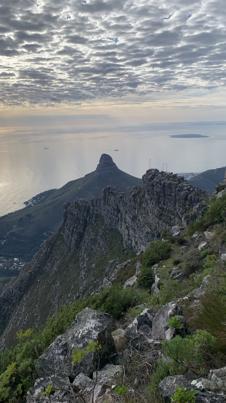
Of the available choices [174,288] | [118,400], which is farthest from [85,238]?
[118,400]

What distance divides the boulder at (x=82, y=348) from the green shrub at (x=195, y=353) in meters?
2.53

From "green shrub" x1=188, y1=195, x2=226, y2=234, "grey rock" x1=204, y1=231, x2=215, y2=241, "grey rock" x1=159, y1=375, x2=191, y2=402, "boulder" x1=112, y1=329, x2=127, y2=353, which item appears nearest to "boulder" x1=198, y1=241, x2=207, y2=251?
"grey rock" x1=204, y1=231, x2=215, y2=241

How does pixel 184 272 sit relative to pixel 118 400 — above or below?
below

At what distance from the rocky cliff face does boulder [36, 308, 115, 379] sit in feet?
169

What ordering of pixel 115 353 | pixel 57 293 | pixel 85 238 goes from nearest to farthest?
pixel 115 353
pixel 57 293
pixel 85 238

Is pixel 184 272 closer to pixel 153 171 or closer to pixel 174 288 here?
pixel 174 288

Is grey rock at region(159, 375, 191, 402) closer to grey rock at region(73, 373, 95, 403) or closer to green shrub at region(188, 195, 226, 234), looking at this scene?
grey rock at region(73, 373, 95, 403)

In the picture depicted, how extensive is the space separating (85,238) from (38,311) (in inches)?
1056

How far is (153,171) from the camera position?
283 feet

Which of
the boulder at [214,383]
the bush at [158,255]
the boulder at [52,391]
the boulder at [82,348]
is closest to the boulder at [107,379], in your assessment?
the boulder at [82,348]

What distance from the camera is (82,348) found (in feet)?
32.8

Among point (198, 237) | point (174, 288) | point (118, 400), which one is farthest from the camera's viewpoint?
point (198, 237)

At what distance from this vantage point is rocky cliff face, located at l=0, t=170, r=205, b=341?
75.1m

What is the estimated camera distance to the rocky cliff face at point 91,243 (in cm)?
7512
